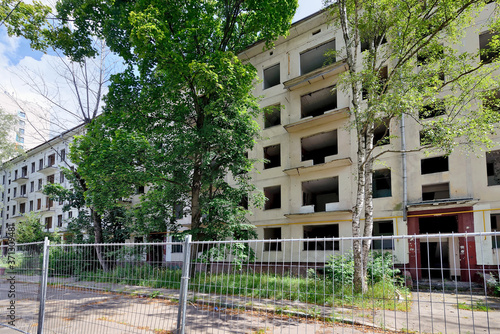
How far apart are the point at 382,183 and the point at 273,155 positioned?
7.49m

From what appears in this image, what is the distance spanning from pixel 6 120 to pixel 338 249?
32.2 m

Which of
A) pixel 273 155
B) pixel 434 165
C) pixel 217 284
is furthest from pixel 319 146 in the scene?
pixel 217 284

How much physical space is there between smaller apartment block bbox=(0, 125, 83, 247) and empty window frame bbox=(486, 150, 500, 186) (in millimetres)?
35589

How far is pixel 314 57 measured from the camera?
22281 mm

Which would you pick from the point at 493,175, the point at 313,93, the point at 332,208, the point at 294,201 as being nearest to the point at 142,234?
the point at 294,201

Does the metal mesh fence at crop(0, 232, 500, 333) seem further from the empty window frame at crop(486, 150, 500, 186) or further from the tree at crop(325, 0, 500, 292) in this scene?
the empty window frame at crop(486, 150, 500, 186)

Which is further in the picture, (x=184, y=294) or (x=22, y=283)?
(x=22, y=283)

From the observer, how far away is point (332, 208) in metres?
19.6

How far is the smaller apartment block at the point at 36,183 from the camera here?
38562mm

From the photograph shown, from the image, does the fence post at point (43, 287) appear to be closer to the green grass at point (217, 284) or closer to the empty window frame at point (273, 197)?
the green grass at point (217, 284)

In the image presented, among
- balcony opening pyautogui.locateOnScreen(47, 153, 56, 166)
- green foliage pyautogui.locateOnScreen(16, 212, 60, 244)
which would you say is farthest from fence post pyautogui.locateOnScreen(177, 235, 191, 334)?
balcony opening pyautogui.locateOnScreen(47, 153, 56, 166)

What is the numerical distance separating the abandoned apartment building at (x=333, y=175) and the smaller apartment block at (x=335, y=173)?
5 centimetres

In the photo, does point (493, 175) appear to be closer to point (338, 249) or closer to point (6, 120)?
point (338, 249)

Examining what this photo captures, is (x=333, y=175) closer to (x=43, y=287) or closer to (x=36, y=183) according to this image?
(x=43, y=287)
